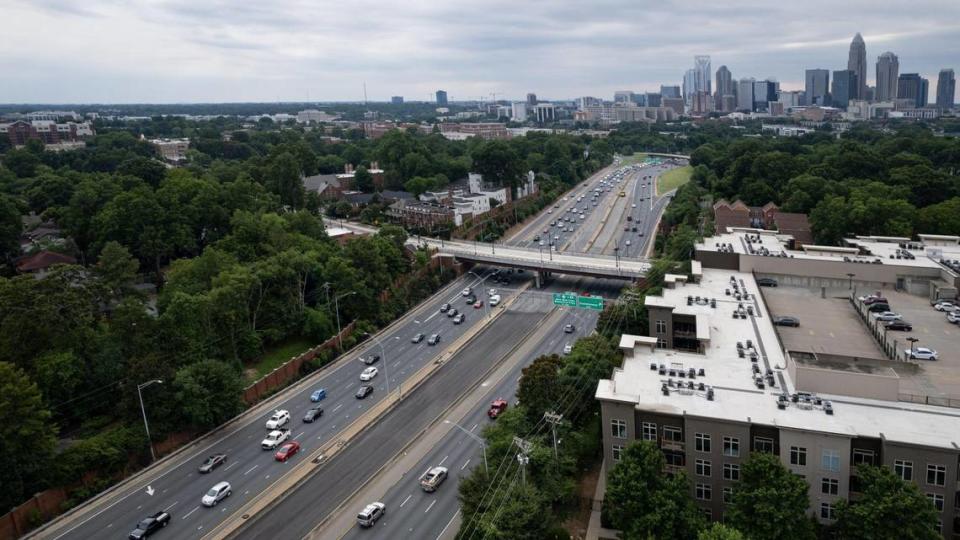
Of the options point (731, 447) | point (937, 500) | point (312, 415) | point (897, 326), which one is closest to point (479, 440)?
point (312, 415)

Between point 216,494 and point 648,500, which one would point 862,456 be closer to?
point 648,500

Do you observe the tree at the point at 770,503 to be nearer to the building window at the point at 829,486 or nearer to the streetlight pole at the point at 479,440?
the building window at the point at 829,486

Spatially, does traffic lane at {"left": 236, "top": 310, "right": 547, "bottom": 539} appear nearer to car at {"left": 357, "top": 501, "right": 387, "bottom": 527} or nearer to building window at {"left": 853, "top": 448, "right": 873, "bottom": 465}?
car at {"left": 357, "top": 501, "right": 387, "bottom": 527}

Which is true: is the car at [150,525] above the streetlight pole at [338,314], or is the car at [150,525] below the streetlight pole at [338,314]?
below

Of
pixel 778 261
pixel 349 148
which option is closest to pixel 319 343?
pixel 778 261

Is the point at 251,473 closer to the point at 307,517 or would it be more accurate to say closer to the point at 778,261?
the point at 307,517

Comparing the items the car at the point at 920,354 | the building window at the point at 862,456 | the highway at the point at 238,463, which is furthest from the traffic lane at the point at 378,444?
the car at the point at 920,354
